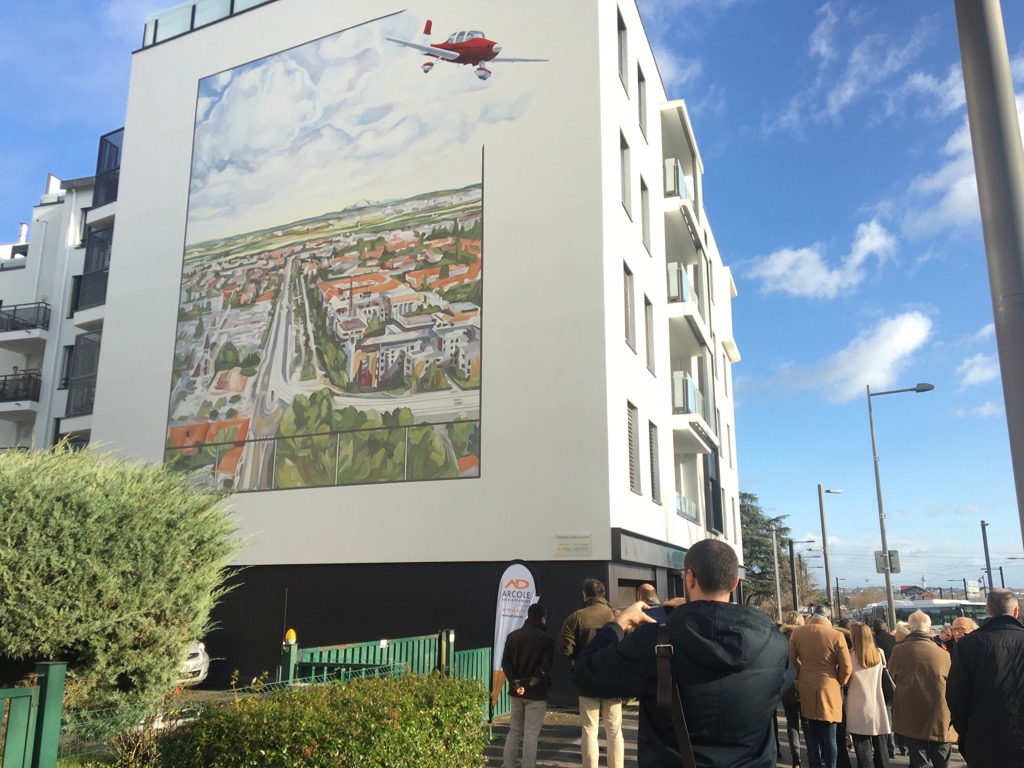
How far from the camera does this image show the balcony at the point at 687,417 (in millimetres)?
22906

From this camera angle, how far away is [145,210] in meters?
23.0

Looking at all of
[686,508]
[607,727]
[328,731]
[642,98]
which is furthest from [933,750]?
[642,98]

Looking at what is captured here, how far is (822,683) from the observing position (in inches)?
359

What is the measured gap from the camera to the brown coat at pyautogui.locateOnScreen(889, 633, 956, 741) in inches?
313

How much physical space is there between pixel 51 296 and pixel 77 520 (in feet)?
83.2

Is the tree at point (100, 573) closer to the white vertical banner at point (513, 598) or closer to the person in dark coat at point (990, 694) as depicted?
the white vertical banner at point (513, 598)

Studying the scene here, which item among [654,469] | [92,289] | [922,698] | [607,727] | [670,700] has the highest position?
[92,289]

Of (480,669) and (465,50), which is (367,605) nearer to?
(480,669)

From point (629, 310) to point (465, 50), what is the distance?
7011 mm

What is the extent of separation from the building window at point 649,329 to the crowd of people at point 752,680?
993 cm

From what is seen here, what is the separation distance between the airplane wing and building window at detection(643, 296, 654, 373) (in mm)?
7301

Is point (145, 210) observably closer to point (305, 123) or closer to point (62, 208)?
point (305, 123)

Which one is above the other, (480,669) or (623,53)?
(623,53)

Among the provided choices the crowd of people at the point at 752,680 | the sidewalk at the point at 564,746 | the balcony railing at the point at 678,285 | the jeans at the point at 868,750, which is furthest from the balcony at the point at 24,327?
the jeans at the point at 868,750
